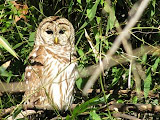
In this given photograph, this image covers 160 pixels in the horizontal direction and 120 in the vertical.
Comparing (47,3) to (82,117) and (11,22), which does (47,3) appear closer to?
(11,22)

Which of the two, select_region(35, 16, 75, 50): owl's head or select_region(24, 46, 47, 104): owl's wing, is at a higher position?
select_region(35, 16, 75, 50): owl's head

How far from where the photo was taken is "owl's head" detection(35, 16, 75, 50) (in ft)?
10.8

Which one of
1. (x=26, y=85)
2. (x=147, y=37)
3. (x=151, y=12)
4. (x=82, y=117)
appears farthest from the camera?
(x=147, y=37)

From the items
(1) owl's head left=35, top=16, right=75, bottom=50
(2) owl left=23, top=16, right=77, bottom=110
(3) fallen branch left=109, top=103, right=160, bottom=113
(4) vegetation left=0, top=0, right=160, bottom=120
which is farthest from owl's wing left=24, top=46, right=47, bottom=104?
(3) fallen branch left=109, top=103, right=160, bottom=113

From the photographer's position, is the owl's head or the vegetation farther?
the owl's head

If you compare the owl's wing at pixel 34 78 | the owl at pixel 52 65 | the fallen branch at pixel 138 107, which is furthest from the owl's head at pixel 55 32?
the fallen branch at pixel 138 107

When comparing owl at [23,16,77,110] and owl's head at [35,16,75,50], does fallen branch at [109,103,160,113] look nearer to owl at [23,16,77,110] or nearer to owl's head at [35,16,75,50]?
owl at [23,16,77,110]

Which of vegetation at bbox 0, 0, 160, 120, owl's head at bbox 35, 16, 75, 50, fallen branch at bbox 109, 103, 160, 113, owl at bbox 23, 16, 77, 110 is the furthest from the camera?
owl's head at bbox 35, 16, 75, 50

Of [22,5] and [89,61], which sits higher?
[22,5]

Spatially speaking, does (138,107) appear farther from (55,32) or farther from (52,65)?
(55,32)

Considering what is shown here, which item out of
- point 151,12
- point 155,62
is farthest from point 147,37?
point 155,62

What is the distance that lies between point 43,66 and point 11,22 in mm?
452

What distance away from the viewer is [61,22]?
10.7 ft

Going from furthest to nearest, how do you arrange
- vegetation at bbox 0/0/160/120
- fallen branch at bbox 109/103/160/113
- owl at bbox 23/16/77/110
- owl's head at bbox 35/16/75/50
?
owl's head at bbox 35/16/75/50, owl at bbox 23/16/77/110, vegetation at bbox 0/0/160/120, fallen branch at bbox 109/103/160/113
